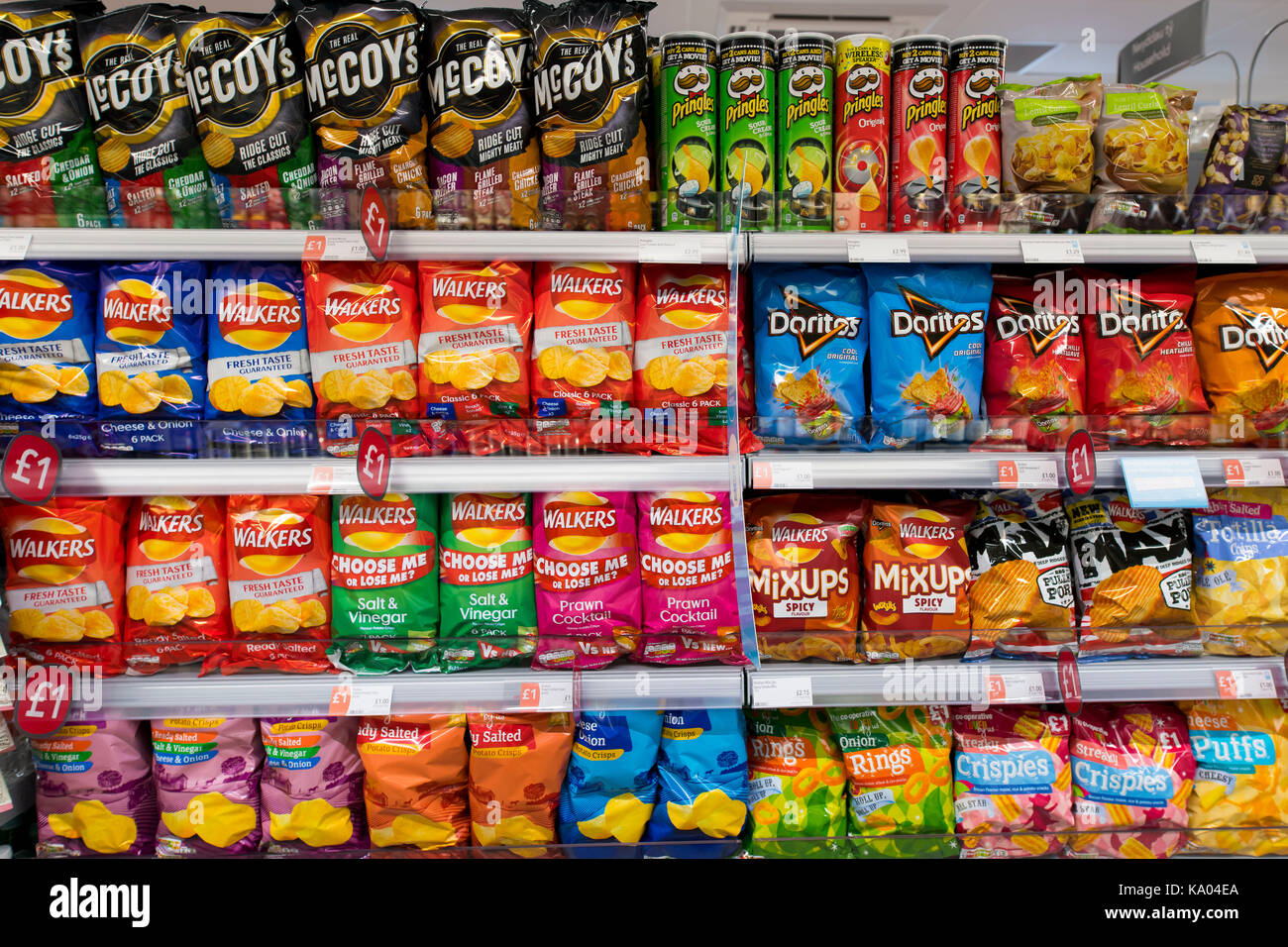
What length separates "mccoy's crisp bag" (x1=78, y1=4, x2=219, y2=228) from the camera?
1.42 meters

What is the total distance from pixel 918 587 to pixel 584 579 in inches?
29.8

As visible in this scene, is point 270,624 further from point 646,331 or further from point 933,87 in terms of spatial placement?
point 933,87

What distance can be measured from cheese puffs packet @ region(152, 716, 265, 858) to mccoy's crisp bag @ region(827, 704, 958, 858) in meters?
1.35

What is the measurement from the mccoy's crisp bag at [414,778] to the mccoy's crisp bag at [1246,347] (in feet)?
6.08

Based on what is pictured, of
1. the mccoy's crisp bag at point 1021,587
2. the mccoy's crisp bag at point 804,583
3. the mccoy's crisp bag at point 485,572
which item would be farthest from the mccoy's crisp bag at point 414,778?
the mccoy's crisp bag at point 1021,587

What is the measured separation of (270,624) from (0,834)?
77 cm

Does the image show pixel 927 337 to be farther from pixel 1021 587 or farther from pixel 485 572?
pixel 485 572

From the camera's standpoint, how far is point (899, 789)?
165 cm

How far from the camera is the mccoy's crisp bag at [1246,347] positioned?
63.4 inches

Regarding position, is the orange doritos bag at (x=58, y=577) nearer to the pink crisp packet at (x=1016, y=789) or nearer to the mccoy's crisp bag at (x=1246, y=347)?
the pink crisp packet at (x=1016, y=789)

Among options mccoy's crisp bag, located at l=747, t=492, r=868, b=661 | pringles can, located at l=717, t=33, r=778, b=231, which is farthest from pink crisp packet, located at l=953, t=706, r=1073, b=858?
pringles can, located at l=717, t=33, r=778, b=231

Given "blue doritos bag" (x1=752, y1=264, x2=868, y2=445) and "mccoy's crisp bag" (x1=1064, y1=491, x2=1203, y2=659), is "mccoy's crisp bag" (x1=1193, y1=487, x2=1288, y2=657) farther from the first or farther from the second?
"blue doritos bag" (x1=752, y1=264, x2=868, y2=445)

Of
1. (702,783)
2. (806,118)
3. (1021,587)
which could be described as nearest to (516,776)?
(702,783)
